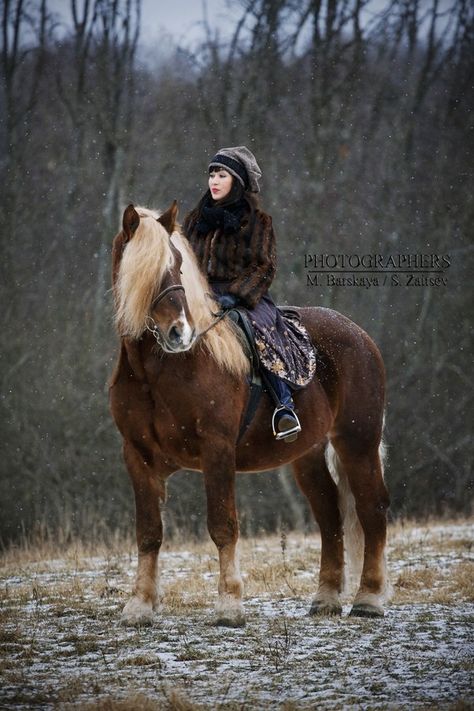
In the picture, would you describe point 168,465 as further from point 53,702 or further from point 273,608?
point 53,702

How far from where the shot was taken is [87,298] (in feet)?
69.8

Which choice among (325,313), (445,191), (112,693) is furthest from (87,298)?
(112,693)

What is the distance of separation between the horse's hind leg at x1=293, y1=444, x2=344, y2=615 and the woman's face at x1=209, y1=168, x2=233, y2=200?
1926 millimetres

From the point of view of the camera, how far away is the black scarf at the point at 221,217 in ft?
20.6

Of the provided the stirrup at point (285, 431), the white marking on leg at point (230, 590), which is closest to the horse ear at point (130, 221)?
the stirrup at point (285, 431)

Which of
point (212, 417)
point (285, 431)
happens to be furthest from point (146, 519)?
point (285, 431)

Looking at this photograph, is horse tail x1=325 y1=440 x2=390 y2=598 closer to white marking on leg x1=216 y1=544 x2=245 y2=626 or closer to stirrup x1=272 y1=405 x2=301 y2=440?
stirrup x1=272 y1=405 x2=301 y2=440

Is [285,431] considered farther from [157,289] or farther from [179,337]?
[157,289]

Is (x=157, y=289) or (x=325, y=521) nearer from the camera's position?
(x=157, y=289)

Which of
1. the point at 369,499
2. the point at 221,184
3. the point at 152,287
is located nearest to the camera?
the point at 152,287

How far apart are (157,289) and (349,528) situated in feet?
8.00

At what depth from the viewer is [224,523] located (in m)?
5.71

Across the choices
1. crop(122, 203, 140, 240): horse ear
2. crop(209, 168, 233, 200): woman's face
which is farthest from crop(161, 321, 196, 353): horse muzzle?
crop(209, 168, 233, 200): woman's face

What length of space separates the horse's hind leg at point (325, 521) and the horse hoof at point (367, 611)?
0.16m
